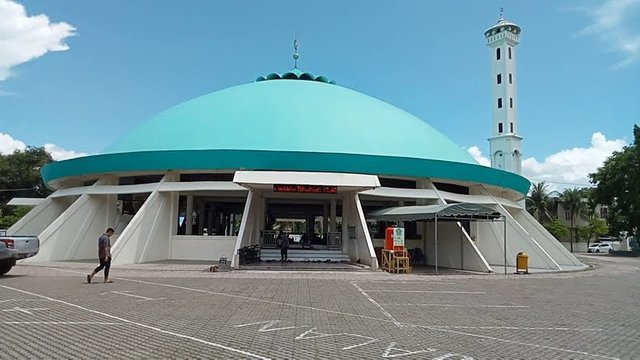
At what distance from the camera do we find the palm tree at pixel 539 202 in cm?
7538

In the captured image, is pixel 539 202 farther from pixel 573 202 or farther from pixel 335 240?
pixel 335 240

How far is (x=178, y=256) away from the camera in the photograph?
26188mm

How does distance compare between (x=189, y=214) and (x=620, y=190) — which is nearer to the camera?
(x=189, y=214)

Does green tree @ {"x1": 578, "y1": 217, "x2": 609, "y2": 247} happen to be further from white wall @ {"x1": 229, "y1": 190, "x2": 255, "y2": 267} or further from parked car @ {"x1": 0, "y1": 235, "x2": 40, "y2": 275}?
parked car @ {"x1": 0, "y1": 235, "x2": 40, "y2": 275}

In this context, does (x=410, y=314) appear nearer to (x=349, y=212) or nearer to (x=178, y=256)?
(x=349, y=212)

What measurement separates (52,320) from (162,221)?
1662cm

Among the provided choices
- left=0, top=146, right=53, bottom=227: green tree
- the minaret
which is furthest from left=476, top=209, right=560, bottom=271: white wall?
left=0, top=146, right=53, bottom=227: green tree

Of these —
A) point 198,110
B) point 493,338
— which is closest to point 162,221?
point 198,110

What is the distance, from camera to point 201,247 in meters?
26.1

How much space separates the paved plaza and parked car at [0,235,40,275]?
1239 mm

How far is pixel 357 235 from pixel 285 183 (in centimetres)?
487

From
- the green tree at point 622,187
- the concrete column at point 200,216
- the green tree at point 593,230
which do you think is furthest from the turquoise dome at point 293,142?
the green tree at point 593,230

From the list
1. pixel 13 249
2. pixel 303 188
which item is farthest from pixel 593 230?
pixel 13 249

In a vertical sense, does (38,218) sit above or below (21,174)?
below
